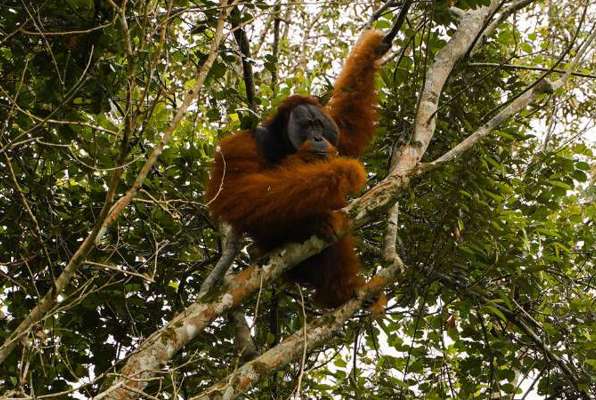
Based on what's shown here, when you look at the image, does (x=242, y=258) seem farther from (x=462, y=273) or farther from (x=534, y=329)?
(x=534, y=329)

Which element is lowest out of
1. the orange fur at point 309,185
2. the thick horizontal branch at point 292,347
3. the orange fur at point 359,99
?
the thick horizontal branch at point 292,347

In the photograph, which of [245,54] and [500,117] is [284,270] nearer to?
[500,117]

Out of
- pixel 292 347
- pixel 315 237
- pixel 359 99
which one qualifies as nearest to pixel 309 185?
pixel 315 237

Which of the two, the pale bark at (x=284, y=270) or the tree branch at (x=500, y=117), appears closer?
the pale bark at (x=284, y=270)

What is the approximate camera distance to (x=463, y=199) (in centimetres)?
459

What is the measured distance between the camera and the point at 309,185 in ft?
13.8

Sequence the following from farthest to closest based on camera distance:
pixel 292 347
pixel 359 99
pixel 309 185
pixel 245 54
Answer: pixel 359 99
pixel 245 54
pixel 309 185
pixel 292 347

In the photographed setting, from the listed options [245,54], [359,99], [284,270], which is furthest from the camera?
[359,99]

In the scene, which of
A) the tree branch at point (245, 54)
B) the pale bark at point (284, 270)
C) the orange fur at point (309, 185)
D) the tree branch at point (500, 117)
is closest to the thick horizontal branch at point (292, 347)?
the pale bark at point (284, 270)

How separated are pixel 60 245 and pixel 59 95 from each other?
2.93ft

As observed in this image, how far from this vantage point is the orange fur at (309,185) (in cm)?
421

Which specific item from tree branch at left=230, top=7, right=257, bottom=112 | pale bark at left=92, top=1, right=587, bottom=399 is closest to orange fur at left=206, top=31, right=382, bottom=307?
pale bark at left=92, top=1, right=587, bottom=399

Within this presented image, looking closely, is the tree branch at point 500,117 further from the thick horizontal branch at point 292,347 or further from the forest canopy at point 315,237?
the thick horizontal branch at point 292,347

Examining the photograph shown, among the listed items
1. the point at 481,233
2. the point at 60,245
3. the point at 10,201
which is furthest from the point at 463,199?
the point at 10,201
